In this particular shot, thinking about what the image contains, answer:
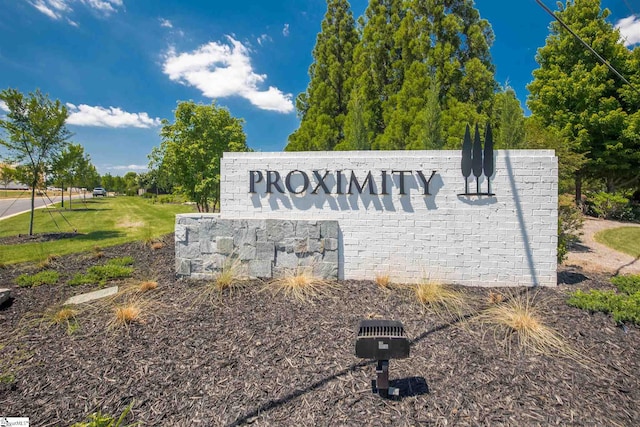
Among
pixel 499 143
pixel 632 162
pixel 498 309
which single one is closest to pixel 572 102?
pixel 632 162

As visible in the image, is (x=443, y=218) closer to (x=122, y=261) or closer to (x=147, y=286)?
→ (x=147, y=286)

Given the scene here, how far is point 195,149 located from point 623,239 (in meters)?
14.6

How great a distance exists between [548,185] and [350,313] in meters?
3.89

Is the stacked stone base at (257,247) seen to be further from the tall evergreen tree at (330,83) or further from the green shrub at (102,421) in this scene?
the tall evergreen tree at (330,83)

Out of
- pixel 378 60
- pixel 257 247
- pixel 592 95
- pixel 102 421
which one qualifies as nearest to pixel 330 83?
pixel 378 60

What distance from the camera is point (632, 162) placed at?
15.8m

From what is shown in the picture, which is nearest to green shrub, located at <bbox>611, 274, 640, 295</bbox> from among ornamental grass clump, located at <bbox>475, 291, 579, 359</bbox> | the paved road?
ornamental grass clump, located at <bbox>475, 291, 579, 359</bbox>

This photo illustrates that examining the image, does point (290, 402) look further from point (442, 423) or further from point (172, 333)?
point (172, 333)

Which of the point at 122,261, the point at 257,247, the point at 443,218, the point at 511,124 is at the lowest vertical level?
the point at 122,261

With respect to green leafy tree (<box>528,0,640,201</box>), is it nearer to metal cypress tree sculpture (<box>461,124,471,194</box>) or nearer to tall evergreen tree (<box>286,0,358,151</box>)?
tall evergreen tree (<box>286,0,358,151</box>)

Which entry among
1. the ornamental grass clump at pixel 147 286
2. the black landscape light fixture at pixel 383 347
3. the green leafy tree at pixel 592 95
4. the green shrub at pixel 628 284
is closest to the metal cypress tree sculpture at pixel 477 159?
the green shrub at pixel 628 284

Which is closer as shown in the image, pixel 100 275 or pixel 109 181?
pixel 100 275

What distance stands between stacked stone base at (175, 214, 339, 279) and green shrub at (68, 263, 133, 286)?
1491 mm

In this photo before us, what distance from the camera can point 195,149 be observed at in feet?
33.2
